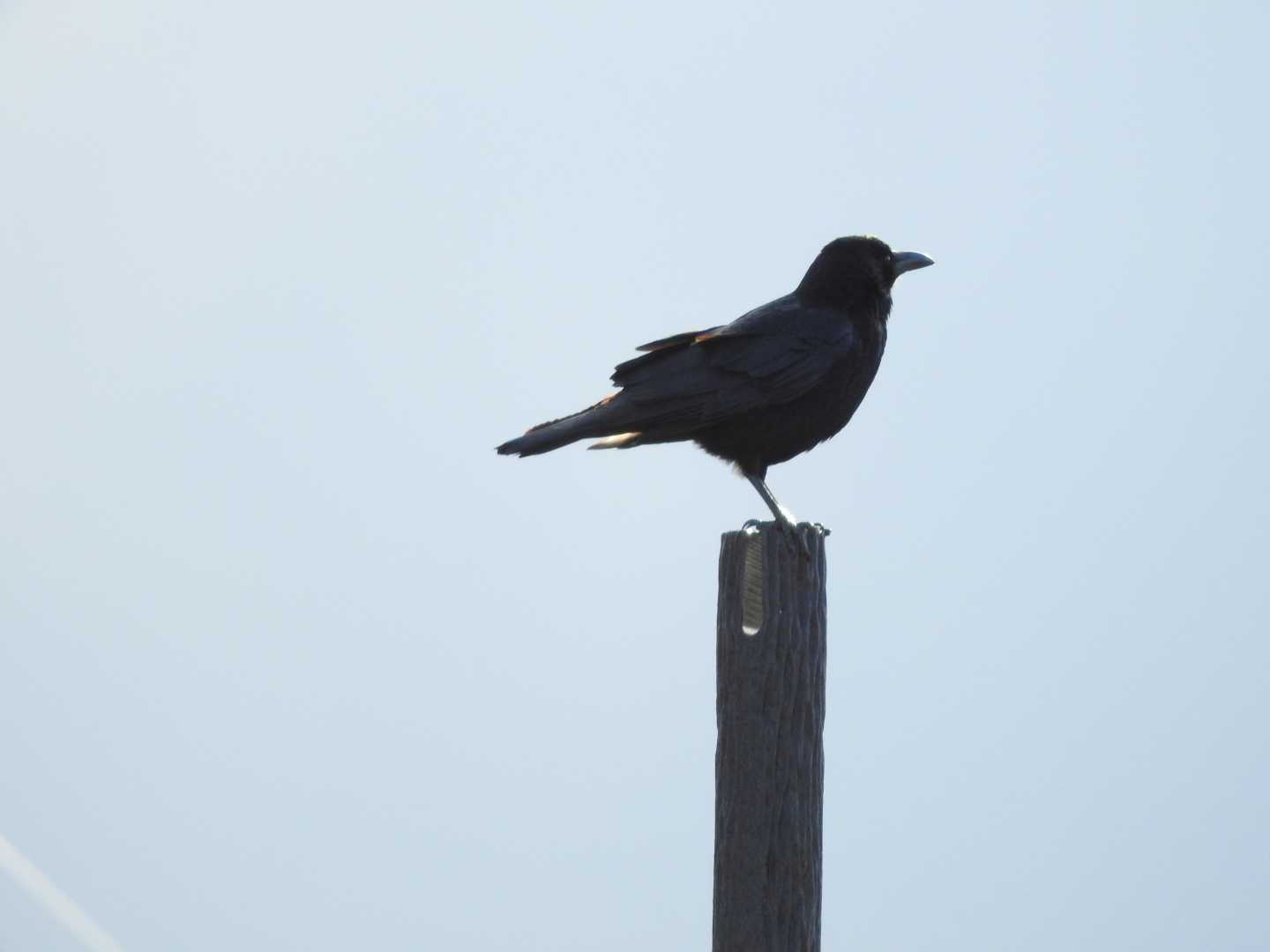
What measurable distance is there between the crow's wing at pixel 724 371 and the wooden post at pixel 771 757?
5.97 feet

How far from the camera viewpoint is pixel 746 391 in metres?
5.66

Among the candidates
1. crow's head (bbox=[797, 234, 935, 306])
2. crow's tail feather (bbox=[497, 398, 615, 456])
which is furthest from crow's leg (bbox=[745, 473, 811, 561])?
crow's head (bbox=[797, 234, 935, 306])

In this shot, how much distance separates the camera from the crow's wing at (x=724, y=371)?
18.4ft

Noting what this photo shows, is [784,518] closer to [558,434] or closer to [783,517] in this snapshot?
[783,517]

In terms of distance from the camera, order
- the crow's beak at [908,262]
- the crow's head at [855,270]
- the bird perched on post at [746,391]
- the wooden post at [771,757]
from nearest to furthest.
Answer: the wooden post at [771,757] < the bird perched on post at [746,391] < the crow's head at [855,270] < the crow's beak at [908,262]

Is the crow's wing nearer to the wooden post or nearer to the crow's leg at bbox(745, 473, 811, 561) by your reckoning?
the crow's leg at bbox(745, 473, 811, 561)

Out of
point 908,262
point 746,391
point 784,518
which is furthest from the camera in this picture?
point 908,262

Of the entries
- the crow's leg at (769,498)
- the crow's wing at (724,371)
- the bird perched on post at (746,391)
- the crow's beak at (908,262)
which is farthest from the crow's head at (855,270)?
the crow's leg at (769,498)

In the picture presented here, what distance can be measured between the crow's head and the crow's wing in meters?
0.40

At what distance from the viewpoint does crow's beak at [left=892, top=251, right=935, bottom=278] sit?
21.6 ft

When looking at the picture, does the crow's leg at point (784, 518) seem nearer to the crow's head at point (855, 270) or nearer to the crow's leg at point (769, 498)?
the crow's leg at point (769, 498)

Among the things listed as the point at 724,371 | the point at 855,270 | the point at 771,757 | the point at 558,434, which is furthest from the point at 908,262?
the point at 771,757

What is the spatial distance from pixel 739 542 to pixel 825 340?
224 cm

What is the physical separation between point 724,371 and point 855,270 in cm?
109
